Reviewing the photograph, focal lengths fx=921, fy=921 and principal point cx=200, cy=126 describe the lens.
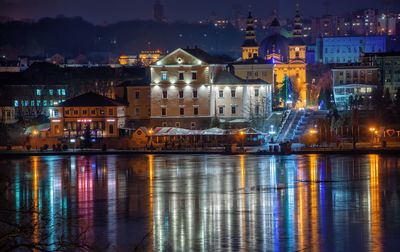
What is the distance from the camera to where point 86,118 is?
63.7 meters

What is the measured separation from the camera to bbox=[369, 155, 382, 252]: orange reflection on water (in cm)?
2269

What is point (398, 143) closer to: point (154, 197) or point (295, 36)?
point (154, 197)

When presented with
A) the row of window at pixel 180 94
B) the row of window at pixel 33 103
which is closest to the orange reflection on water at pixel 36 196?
the row of window at pixel 180 94

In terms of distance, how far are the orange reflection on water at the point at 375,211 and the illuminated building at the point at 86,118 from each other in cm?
2496

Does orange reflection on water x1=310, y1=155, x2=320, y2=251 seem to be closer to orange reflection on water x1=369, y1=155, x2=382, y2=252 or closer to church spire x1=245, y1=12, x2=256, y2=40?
orange reflection on water x1=369, y1=155, x2=382, y2=252

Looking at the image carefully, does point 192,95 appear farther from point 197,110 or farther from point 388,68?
point 388,68

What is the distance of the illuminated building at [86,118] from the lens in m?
63.2

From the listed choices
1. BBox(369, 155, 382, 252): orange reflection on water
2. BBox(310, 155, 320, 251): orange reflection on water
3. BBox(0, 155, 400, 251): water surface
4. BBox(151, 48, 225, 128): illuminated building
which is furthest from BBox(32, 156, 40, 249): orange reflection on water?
BBox(151, 48, 225, 128): illuminated building

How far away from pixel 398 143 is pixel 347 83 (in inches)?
1716

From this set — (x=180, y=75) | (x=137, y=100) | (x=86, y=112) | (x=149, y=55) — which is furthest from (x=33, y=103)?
(x=149, y=55)

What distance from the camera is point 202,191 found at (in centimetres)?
3434

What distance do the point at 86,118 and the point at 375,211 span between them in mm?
38332

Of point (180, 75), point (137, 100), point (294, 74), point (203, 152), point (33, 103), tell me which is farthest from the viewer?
point (294, 74)

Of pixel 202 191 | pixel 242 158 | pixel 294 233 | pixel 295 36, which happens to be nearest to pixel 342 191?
pixel 202 191
